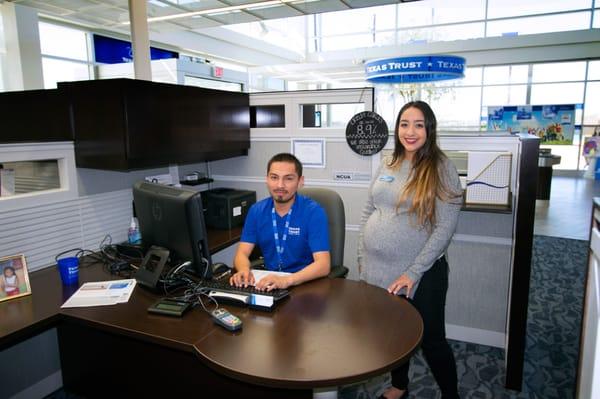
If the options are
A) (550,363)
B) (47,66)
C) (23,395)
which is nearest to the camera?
(23,395)

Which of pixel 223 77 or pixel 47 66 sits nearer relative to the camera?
pixel 223 77

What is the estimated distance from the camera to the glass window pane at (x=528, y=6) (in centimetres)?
943

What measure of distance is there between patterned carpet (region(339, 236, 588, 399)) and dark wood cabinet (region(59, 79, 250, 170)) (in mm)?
1639

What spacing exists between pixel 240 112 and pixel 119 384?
73.2 inches

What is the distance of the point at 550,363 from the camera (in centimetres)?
251

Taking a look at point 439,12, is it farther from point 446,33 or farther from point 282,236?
point 282,236

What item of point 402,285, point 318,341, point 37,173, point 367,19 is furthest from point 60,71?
point 367,19

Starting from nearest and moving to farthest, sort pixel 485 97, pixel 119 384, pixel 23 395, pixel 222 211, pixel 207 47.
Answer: pixel 119 384, pixel 23 395, pixel 222 211, pixel 207 47, pixel 485 97

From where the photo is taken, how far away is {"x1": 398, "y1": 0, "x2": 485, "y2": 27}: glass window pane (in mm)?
10320

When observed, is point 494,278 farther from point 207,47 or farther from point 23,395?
point 207,47

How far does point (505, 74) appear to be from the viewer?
10484 mm

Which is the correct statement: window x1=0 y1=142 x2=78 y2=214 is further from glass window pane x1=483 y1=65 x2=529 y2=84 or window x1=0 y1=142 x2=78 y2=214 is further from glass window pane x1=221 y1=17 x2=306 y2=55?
glass window pane x1=483 y1=65 x2=529 y2=84

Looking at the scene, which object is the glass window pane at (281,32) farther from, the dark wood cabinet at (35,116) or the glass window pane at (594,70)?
the dark wood cabinet at (35,116)

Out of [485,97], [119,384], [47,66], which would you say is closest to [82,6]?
[47,66]
